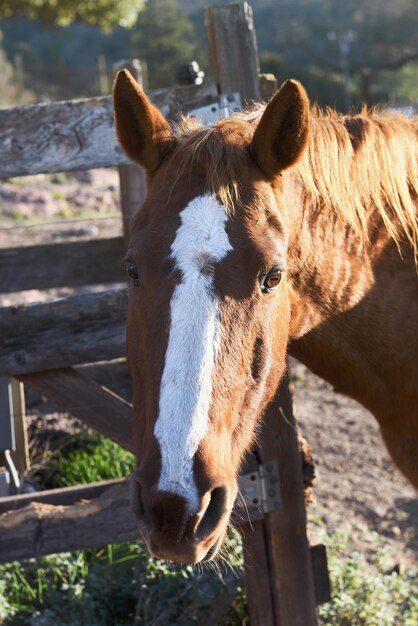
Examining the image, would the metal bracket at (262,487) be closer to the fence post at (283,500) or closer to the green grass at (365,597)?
the fence post at (283,500)

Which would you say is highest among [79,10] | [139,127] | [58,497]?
[79,10]

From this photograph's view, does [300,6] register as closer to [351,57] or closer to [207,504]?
[351,57]

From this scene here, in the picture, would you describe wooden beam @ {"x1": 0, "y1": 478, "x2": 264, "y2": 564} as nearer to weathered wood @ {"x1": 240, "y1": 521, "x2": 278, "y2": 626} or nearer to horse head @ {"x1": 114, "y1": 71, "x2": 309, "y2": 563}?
weathered wood @ {"x1": 240, "y1": 521, "x2": 278, "y2": 626}

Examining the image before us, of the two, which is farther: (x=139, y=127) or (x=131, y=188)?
(x=131, y=188)

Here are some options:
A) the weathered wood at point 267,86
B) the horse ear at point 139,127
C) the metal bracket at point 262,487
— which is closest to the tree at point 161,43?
the weathered wood at point 267,86

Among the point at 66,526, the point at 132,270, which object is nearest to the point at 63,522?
the point at 66,526

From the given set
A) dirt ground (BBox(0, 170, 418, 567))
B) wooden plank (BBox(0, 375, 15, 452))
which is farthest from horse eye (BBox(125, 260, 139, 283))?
dirt ground (BBox(0, 170, 418, 567))

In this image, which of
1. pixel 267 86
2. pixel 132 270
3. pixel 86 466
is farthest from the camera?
pixel 86 466

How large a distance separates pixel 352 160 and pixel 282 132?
42 cm

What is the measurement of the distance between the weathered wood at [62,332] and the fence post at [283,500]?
78 cm

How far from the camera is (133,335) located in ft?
7.82

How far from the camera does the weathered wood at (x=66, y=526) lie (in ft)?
9.90

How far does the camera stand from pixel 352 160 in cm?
274

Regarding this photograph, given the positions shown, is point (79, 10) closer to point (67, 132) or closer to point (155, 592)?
point (67, 132)
